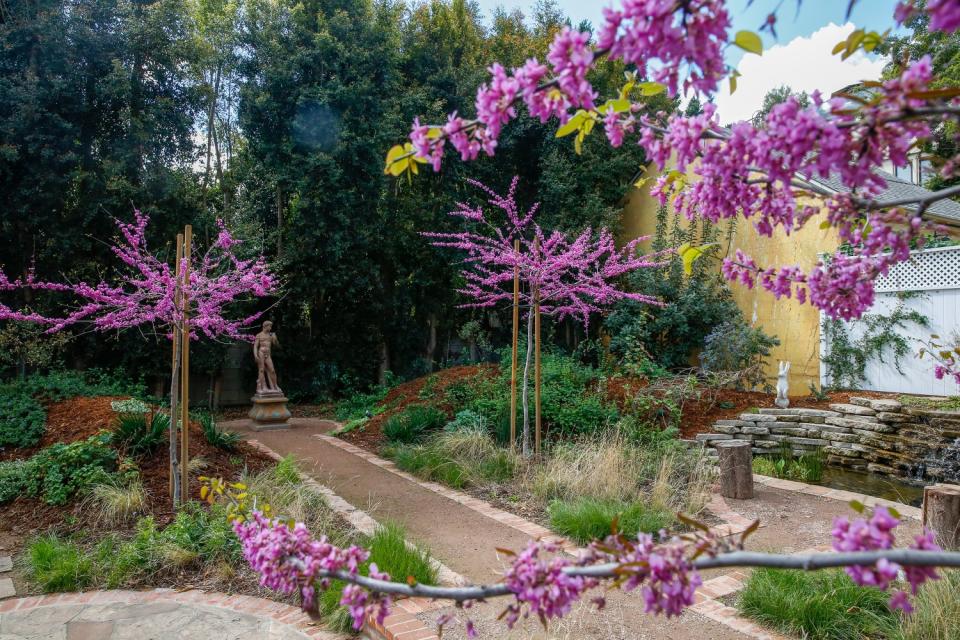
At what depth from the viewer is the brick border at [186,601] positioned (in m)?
3.18

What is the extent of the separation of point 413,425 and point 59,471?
11.8 feet

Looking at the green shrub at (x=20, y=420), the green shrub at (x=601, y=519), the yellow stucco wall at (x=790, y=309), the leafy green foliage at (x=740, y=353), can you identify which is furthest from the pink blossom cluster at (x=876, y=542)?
the yellow stucco wall at (x=790, y=309)

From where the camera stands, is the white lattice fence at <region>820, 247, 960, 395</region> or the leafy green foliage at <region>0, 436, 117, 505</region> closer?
the leafy green foliage at <region>0, 436, 117, 505</region>

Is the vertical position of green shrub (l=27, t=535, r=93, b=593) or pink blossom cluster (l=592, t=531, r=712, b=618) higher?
pink blossom cluster (l=592, t=531, r=712, b=618)

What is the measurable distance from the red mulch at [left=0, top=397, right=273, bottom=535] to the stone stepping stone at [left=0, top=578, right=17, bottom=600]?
0.77 meters

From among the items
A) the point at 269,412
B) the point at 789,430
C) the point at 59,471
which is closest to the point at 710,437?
the point at 789,430

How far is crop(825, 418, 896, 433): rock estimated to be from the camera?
6.80 m

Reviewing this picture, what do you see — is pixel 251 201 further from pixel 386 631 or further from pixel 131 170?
pixel 386 631

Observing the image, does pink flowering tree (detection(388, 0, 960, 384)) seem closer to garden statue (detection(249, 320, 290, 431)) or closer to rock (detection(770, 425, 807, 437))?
rock (detection(770, 425, 807, 437))

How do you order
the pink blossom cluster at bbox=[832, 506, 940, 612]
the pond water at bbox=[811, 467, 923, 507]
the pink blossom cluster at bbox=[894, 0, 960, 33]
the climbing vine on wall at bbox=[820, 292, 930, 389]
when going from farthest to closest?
1. the climbing vine on wall at bbox=[820, 292, 930, 389]
2. the pond water at bbox=[811, 467, 923, 507]
3. the pink blossom cluster at bbox=[832, 506, 940, 612]
4. the pink blossom cluster at bbox=[894, 0, 960, 33]

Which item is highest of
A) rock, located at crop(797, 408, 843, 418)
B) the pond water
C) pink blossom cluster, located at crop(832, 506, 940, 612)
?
pink blossom cluster, located at crop(832, 506, 940, 612)

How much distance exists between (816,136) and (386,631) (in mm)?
2717

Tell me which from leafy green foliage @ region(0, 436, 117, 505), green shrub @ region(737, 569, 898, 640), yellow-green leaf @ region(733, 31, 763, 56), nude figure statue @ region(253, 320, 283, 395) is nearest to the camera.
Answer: yellow-green leaf @ region(733, 31, 763, 56)

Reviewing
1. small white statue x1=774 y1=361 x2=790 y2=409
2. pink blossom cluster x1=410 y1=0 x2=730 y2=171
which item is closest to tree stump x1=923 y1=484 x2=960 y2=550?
pink blossom cluster x1=410 y1=0 x2=730 y2=171
